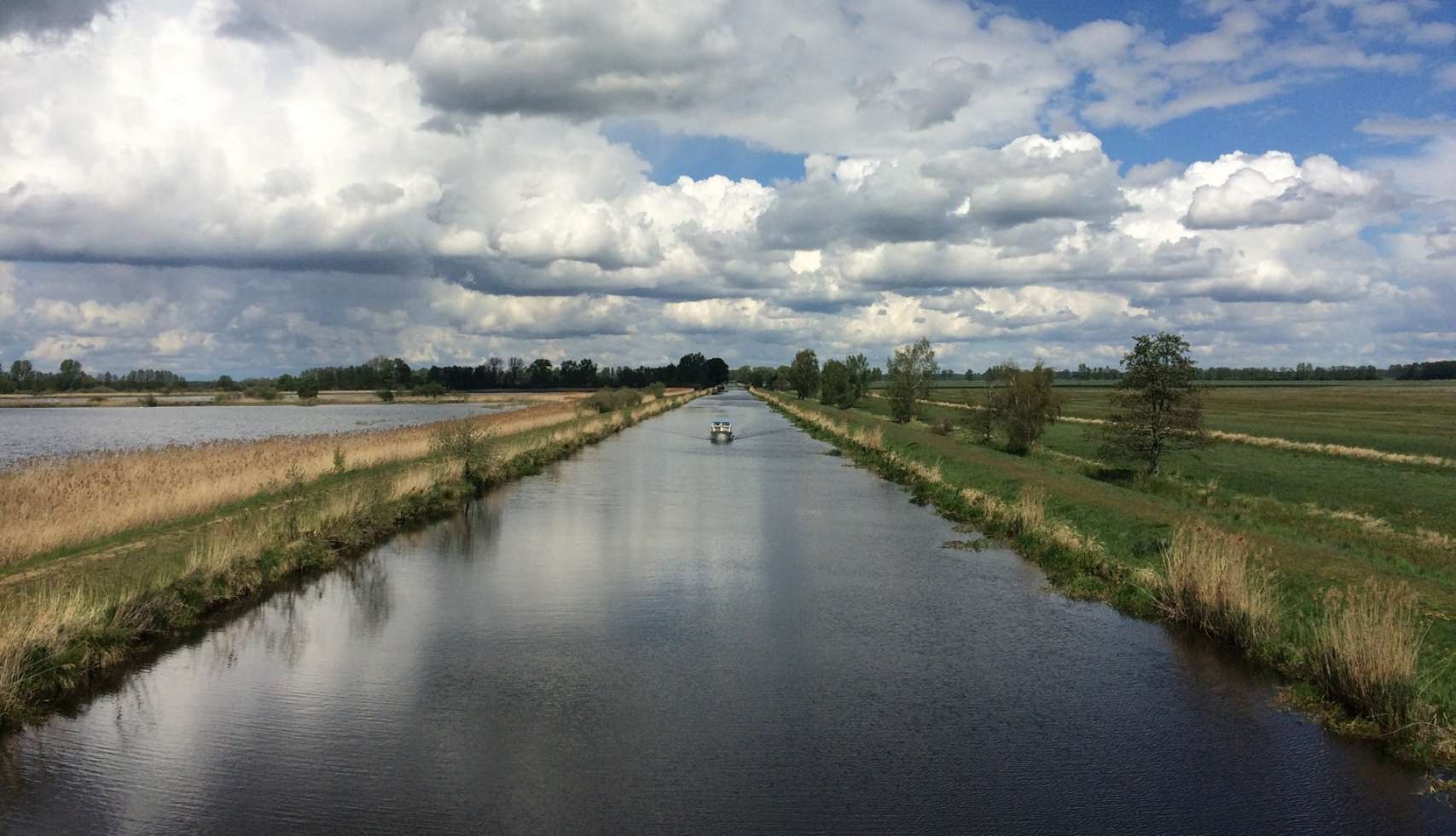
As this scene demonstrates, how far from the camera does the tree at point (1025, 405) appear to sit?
4394 centimetres

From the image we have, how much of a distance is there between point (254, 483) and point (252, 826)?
785 inches

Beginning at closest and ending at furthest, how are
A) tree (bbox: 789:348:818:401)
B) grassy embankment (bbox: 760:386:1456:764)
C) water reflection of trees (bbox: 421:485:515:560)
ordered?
grassy embankment (bbox: 760:386:1456:764)
water reflection of trees (bbox: 421:485:515:560)
tree (bbox: 789:348:818:401)

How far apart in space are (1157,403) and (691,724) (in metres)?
29.9

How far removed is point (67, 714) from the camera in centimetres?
1009

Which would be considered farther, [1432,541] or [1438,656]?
[1432,541]

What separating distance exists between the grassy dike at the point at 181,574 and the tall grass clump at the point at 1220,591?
50.3 ft

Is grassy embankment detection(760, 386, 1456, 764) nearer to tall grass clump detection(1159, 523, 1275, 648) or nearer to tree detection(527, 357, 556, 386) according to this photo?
tall grass clump detection(1159, 523, 1275, 648)

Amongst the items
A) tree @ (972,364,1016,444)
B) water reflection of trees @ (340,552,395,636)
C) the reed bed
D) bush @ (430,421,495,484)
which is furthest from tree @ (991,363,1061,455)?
water reflection of trees @ (340,552,395,636)

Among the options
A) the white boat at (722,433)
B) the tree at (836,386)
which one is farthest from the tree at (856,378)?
the white boat at (722,433)

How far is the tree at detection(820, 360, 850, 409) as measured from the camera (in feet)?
338

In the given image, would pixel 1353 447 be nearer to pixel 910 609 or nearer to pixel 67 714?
pixel 910 609

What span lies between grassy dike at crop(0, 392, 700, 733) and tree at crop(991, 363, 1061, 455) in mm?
27029

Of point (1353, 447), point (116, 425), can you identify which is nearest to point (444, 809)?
point (1353, 447)

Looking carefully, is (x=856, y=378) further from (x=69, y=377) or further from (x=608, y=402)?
(x=69, y=377)
